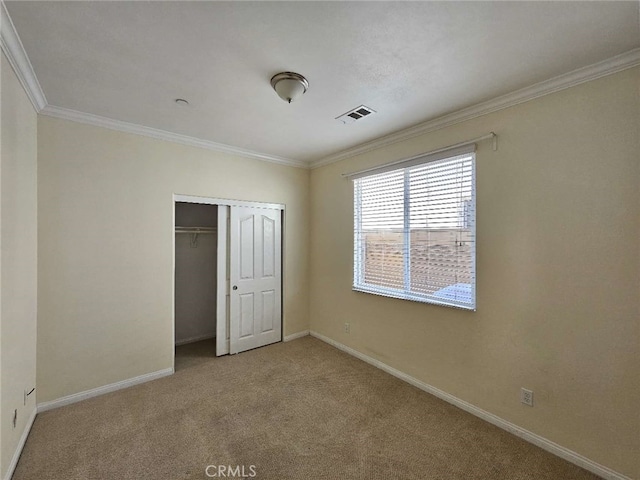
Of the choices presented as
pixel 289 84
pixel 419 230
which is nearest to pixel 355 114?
pixel 289 84

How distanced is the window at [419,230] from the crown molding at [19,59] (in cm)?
297

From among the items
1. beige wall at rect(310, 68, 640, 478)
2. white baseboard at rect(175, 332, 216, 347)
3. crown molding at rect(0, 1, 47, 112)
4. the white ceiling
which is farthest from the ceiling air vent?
white baseboard at rect(175, 332, 216, 347)

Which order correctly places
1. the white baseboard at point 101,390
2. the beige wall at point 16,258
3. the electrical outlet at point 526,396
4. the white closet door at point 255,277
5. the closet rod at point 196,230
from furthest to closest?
1. the closet rod at point 196,230
2. the white closet door at point 255,277
3. the white baseboard at point 101,390
4. the electrical outlet at point 526,396
5. the beige wall at point 16,258

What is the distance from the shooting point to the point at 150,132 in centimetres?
297

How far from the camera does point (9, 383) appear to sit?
5.92 ft

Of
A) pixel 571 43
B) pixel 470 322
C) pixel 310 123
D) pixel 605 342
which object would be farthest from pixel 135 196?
pixel 605 342

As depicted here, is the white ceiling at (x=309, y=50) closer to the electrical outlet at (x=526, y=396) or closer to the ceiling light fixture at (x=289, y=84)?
the ceiling light fixture at (x=289, y=84)

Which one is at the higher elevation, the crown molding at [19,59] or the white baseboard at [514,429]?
the crown molding at [19,59]

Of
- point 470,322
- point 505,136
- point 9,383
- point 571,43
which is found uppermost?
point 571,43

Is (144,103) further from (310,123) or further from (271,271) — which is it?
(271,271)

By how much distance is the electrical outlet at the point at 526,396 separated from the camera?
2104 millimetres

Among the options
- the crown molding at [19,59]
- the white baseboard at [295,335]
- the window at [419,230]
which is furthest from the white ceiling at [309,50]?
the white baseboard at [295,335]

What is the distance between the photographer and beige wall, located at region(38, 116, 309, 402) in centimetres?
248

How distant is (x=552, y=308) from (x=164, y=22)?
3.07 meters
